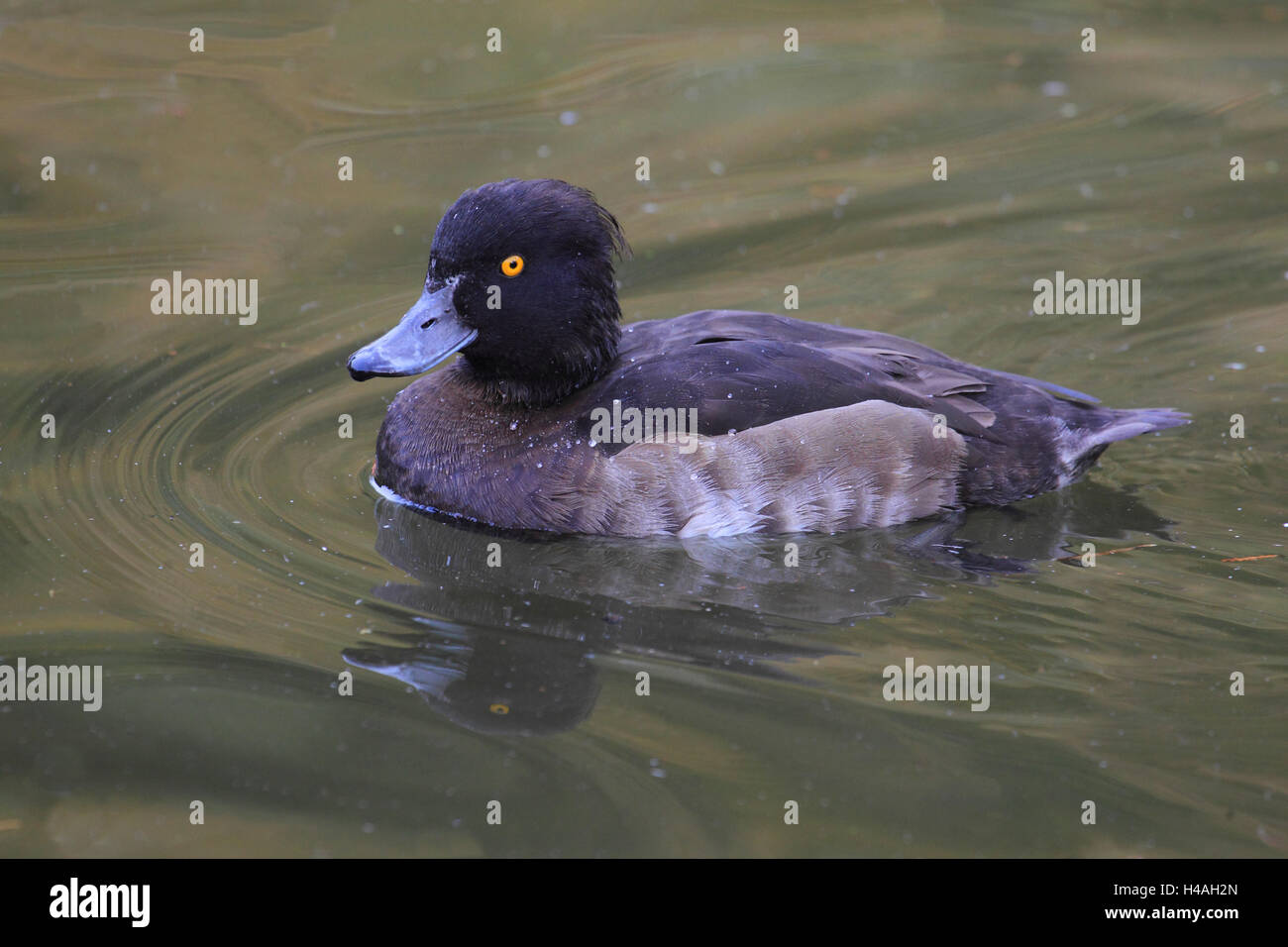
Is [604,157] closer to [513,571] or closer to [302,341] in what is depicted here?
[302,341]

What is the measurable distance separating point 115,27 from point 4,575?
7.01 m

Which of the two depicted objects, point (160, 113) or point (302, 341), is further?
point (160, 113)

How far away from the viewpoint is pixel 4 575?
6.50 m

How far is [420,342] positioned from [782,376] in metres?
1.65

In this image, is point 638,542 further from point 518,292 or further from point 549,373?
point 518,292

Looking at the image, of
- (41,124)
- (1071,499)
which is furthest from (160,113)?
(1071,499)

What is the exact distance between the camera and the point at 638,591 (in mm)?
6441

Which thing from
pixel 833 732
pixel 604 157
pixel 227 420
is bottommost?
pixel 833 732

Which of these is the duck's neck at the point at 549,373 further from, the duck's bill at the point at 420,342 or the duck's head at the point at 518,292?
the duck's bill at the point at 420,342

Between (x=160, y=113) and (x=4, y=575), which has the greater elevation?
(x=160, y=113)

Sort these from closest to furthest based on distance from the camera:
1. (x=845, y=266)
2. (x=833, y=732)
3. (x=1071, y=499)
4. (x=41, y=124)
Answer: (x=833, y=732) → (x=1071, y=499) → (x=845, y=266) → (x=41, y=124)

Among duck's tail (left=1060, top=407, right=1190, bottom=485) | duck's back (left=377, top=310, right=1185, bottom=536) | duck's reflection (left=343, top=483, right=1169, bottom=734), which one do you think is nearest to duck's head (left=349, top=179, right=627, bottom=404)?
duck's back (left=377, top=310, right=1185, bottom=536)

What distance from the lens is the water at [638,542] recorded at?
5.17 metres

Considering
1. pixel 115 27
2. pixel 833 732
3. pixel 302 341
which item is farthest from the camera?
pixel 115 27
